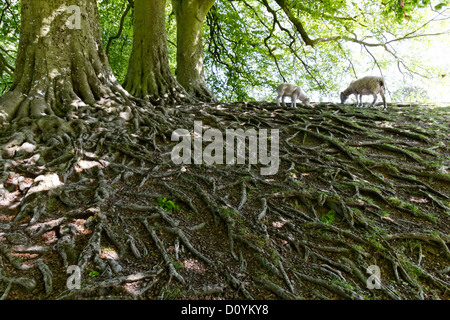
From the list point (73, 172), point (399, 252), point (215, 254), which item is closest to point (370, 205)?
point (399, 252)

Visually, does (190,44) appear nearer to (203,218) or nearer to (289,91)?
(289,91)

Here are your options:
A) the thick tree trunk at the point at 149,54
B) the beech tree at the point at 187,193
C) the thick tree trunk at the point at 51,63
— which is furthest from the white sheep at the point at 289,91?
the thick tree trunk at the point at 51,63

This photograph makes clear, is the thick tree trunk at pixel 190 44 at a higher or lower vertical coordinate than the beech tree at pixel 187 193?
higher

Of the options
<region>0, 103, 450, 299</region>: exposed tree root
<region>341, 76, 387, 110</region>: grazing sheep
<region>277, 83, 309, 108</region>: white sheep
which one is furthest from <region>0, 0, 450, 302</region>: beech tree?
<region>341, 76, 387, 110</region>: grazing sheep

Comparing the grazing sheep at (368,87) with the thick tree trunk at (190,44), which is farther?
the thick tree trunk at (190,44)

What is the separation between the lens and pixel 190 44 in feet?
30.9

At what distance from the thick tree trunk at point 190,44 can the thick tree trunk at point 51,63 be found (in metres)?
3.81

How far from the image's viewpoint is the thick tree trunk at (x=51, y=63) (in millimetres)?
5203

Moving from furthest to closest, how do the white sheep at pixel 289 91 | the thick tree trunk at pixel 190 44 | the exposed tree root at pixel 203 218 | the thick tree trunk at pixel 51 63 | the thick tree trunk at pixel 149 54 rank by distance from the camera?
the thick tree trunk at pixel 190 44, the white sheep at pixel 289 91, the thick tree trunk at pixel 149 54, the thick tree trunk at pixel 51 63, the exposed tree root at pixel 203 218

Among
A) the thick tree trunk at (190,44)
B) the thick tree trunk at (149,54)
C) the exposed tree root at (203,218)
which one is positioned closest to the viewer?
the exposed tree root at (203,218)

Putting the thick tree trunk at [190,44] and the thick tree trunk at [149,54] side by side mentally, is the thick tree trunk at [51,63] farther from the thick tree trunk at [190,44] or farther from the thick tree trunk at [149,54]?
the thick tree trunk at [190,44]

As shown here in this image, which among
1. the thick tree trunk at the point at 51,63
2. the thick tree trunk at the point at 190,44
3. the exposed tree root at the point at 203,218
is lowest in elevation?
the exposed tree root at the point at 203,218

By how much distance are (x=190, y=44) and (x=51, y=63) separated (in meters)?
4.93
